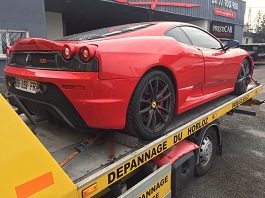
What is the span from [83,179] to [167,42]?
66.5 inches

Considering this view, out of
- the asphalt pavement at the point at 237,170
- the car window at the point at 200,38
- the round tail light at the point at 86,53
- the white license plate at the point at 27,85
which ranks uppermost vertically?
the car window at the point at 200,38

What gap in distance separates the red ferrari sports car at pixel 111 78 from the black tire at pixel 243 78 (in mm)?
1694

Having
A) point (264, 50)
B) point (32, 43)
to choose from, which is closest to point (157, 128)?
point (32, 43)

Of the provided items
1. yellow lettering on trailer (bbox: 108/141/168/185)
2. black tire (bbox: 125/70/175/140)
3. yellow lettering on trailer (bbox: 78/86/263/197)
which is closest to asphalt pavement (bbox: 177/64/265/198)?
yellow lettering on trailer (bbox: 78/86/263/197)

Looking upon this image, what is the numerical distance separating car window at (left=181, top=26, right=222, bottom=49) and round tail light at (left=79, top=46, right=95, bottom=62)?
5.97 ft

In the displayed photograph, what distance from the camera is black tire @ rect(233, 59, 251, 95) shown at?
15.2ft

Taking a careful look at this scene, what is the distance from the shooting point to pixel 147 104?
2582 mm

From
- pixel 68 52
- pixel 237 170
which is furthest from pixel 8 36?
pixel 237 170

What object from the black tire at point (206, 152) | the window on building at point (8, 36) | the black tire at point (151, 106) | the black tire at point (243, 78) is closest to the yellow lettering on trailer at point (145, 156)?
the black tire at point (151, 106)

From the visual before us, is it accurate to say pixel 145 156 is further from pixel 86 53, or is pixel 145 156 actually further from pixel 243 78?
pixel 243 78

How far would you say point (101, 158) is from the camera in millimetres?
2193

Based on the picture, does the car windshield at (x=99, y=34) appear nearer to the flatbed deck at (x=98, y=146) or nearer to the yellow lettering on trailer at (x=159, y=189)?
the flatbed deck at (x=98, y=146)

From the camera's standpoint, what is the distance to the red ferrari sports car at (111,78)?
2111 millimetres

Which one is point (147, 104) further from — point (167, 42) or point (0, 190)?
point (0, 190)
